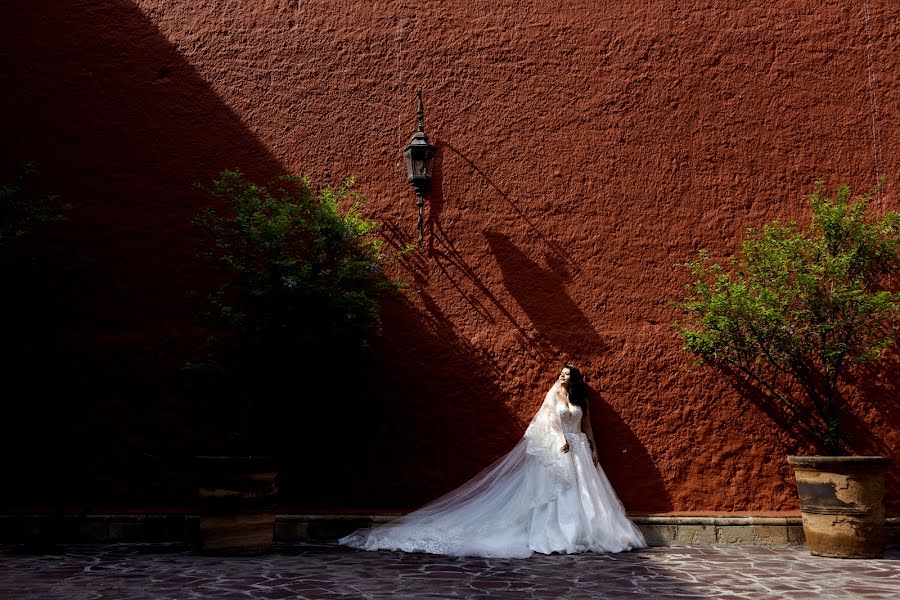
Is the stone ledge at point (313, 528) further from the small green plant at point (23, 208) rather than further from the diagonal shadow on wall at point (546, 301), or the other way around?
the small green plant at point (23, 208)

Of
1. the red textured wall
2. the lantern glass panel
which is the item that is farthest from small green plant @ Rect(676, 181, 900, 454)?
the lantern glass panel

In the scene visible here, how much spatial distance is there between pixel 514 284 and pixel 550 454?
5.20 ft

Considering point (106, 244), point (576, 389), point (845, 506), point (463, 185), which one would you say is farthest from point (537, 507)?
point (106, 244)

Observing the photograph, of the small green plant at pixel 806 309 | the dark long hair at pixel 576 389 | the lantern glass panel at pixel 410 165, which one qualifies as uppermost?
the lantern glass panel at pixel 410 165

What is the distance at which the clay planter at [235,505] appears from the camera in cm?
567

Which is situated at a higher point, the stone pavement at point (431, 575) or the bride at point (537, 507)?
the bride at point (537, 507)

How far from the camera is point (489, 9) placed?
7477 millimetres

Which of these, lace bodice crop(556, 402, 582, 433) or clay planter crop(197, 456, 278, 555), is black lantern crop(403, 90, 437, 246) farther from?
clay planter crop(197, 456, 278, 555)

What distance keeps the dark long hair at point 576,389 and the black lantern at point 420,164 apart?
1811 millimetres

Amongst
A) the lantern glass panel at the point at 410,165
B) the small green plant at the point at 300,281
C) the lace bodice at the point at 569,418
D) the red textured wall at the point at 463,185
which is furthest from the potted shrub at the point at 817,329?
the small green plant at the point at 300,281

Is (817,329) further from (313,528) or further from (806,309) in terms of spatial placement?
(313,528)

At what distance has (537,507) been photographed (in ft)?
19.9

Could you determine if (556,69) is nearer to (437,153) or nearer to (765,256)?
(437,153)

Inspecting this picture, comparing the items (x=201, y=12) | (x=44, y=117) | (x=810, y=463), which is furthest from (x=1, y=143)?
(x=810, y=463)
